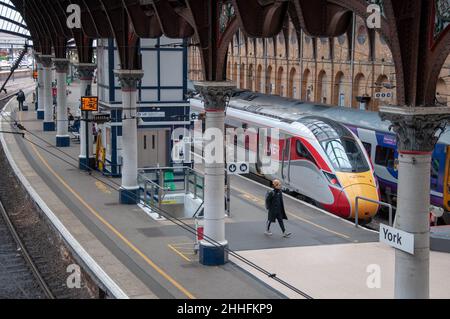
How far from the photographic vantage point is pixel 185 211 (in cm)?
2197

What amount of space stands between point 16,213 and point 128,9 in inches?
325

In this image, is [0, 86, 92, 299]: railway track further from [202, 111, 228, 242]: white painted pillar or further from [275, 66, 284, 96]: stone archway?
[275, 66, 284, 96]: stone archway

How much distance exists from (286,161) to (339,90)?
15924mm

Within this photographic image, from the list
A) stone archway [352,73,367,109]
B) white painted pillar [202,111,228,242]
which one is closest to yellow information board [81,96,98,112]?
white painted pillar [202,111,228,242]

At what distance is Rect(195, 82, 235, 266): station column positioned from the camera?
14773mm

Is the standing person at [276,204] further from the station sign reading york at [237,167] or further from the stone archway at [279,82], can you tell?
the stone archway at [279,82]

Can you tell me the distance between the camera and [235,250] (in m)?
16.1

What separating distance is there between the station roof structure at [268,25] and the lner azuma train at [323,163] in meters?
4.72

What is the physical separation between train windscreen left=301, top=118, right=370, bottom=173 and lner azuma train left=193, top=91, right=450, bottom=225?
1.52 m

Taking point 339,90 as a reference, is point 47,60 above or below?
above

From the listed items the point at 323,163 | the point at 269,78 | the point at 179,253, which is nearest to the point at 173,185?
the point at 323,163

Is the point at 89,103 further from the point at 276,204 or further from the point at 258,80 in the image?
the point at 258,80

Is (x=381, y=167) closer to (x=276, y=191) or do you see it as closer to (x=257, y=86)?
(x=276, y=191)
